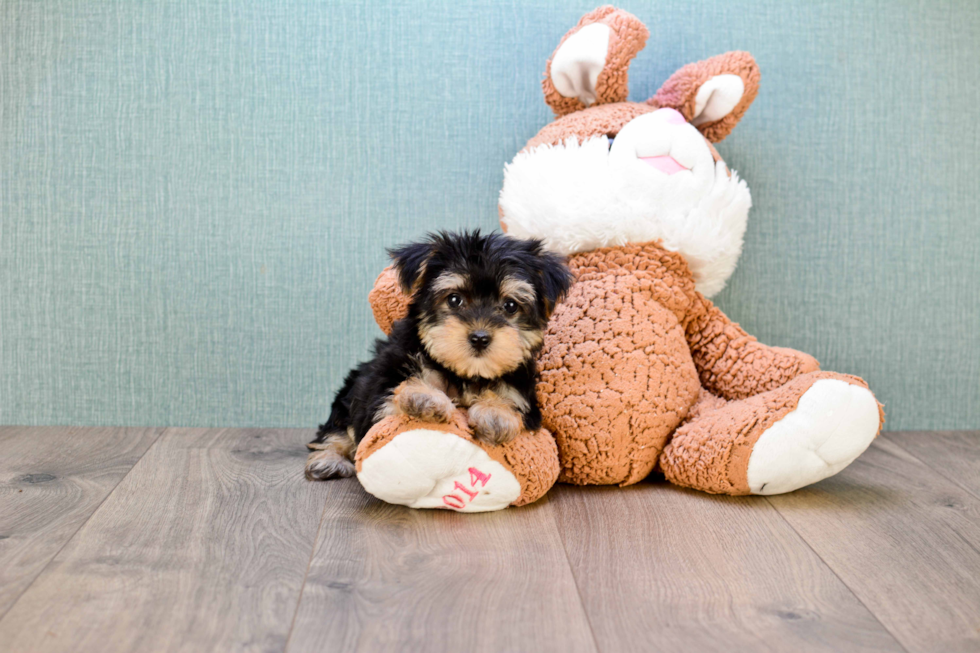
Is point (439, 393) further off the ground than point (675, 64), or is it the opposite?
point (675, 64)

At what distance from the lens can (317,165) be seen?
272 centimetres

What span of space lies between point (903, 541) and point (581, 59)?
158cm

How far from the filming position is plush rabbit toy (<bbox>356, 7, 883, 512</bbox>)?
210 centimetres

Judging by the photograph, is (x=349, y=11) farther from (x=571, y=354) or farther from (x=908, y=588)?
(x=908, y=588)

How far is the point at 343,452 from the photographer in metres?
2.39

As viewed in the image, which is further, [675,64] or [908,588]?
[675,64]

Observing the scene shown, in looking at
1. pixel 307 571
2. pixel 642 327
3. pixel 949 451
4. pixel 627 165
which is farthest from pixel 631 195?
pixel 949 451

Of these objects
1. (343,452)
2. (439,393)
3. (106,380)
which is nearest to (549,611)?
(439,393)

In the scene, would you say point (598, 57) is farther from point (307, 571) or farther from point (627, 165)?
point (307, 571)

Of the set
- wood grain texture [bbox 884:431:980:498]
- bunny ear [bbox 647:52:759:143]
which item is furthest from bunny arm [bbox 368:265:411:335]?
wood grain texture [bbox 884:431:980:498]

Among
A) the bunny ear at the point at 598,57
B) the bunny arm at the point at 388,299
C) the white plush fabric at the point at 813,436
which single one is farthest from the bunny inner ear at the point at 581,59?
the white plush fabric at the point at 813,436

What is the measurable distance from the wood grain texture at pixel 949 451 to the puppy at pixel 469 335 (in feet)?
4.58

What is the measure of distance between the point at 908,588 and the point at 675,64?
6.10 ft

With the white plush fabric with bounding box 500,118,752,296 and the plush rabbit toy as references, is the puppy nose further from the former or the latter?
the white plush fabric with bounding box 500,118,752,296
